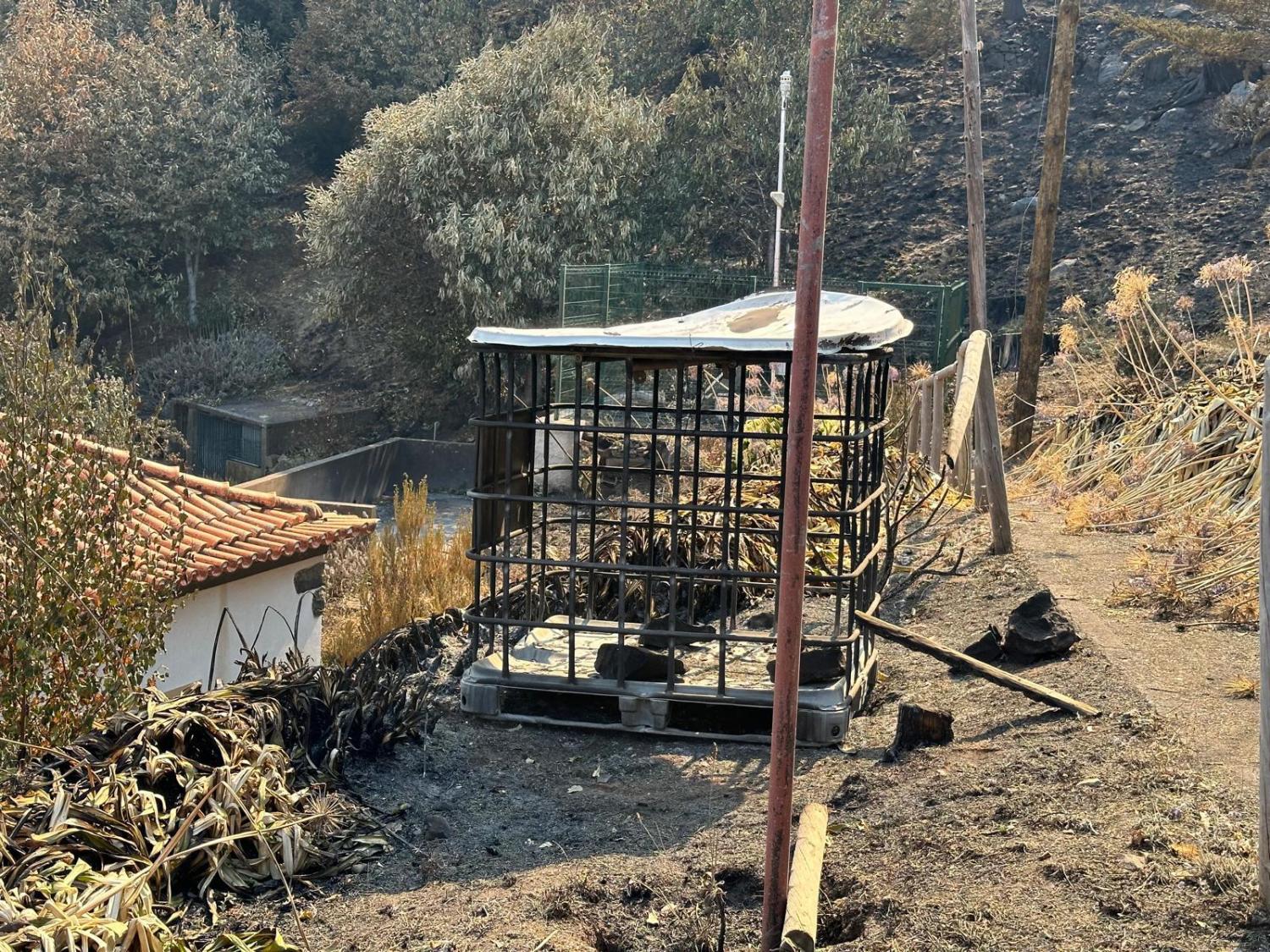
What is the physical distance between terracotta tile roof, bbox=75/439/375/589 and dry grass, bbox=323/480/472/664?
1.46ft

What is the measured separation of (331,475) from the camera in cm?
2592

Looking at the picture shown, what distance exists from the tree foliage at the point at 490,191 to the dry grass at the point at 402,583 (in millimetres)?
10380

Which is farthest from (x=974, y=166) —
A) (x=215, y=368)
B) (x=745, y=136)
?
(x=215, y=368)

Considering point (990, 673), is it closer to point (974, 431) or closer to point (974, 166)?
point (974, 431)

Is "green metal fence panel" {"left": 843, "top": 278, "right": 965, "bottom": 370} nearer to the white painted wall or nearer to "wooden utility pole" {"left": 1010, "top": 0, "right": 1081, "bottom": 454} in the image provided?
"wooden utility pole" {"left": 1010, "top": 0, "right": 1081, "bottom": 454}

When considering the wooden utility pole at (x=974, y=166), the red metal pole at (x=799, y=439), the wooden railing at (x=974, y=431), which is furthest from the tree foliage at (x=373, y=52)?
the red metal pole at (x=799, y=439)

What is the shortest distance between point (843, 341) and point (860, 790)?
1996 millimetres

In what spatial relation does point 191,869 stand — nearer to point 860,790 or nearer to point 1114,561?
point 860,790

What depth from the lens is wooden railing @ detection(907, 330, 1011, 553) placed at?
8.50 meters

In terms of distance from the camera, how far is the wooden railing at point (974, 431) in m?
8.50

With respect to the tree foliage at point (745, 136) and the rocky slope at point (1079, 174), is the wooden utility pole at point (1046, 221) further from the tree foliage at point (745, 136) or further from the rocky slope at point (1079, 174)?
the tree foliage at point (745, 136)

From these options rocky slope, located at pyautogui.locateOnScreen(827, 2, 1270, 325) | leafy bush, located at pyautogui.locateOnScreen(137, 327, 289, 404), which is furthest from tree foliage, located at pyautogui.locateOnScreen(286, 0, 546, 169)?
rocky slope, located at pyautogui.locateOnScreen(827, 2, 1270, 325)

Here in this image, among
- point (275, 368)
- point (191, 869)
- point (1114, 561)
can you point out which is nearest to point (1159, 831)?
point (191, 869)

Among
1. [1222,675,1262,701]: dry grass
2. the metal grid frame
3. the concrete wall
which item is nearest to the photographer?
[1222,675,1262,701]: dry grass
